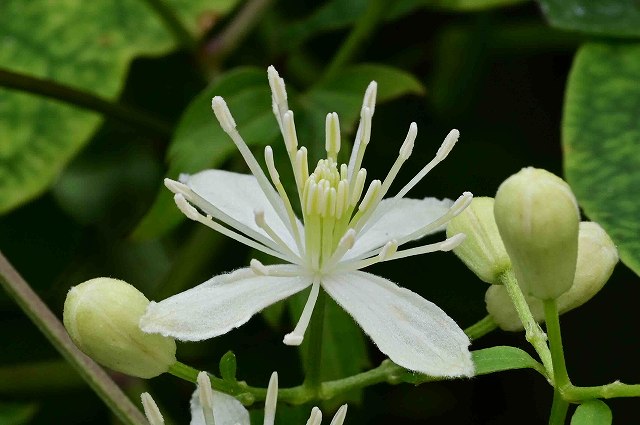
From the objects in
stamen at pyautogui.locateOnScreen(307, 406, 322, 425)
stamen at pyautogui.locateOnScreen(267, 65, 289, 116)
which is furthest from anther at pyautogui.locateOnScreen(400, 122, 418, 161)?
stamen at pyautogui.locateOnScreen(307, 406, 322, 425)

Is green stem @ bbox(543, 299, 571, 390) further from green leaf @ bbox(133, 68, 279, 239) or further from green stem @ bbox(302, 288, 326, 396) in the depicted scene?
green leaf @ bbox(133, 68, 279, 239)

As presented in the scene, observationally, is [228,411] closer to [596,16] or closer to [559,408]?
[559,408]

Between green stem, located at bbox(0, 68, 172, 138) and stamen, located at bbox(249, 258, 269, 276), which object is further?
green stem, located at bbox(0, 68, 172, 138)

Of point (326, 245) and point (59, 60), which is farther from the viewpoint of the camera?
point (59, 60)

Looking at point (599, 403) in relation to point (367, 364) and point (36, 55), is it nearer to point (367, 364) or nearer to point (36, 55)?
point (367, 364)

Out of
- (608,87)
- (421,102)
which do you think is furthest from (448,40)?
(608,87)

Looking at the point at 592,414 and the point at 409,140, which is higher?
the point at 409,140

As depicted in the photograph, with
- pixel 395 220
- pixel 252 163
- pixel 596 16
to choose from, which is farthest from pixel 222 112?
pixel 596 16
